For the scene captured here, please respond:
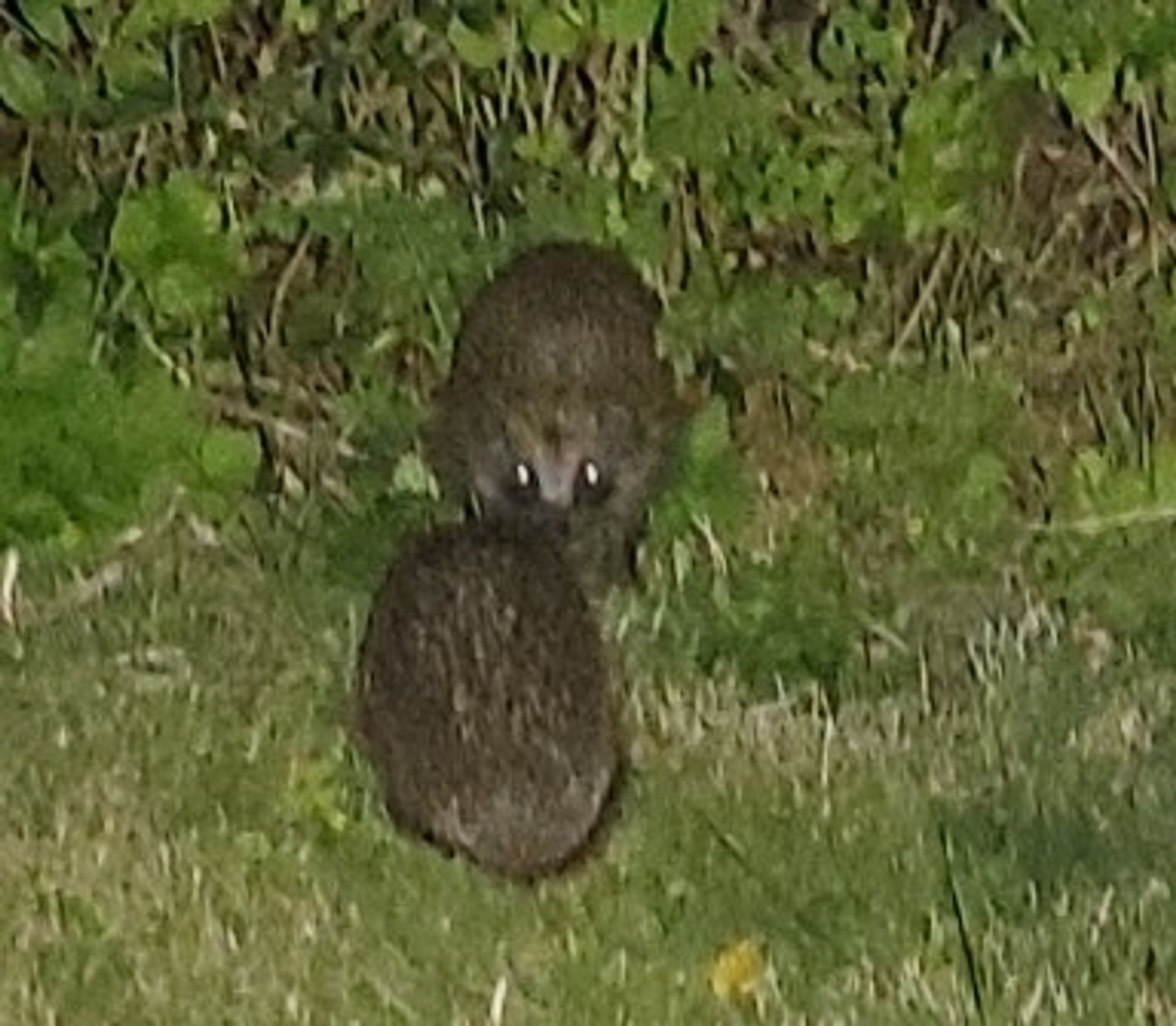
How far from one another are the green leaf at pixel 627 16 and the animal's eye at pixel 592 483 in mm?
793

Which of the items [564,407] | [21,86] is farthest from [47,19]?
[564,407]

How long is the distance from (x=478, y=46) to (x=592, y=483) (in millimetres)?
882

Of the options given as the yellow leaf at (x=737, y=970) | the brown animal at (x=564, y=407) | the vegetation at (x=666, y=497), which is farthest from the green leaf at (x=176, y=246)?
the yellow leaf at (x=737, y=970)

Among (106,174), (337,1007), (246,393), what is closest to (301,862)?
(337,1007)

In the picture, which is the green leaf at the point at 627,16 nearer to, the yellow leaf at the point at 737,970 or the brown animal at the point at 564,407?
the brown animal at the point at 564,407

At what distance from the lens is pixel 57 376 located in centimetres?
577

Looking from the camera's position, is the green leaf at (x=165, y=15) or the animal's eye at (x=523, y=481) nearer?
the animal's eye at (x=523, y=481)

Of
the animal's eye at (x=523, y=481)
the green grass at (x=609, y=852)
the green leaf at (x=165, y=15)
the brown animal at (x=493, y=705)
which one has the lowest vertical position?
the green grass at (x=609, y=852)

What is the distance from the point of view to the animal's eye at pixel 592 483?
5887 millimetres

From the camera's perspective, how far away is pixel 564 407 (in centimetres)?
593

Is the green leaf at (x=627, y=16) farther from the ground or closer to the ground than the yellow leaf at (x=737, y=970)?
farther from the ground

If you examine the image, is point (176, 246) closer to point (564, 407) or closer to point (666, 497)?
point (564, 407)

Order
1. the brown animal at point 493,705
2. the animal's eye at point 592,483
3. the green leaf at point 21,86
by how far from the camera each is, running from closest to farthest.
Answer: the brown animal at point 493,705, the animal's eye at point 592,483, the green leaf at point 21,86

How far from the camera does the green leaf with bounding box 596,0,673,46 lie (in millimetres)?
6301
